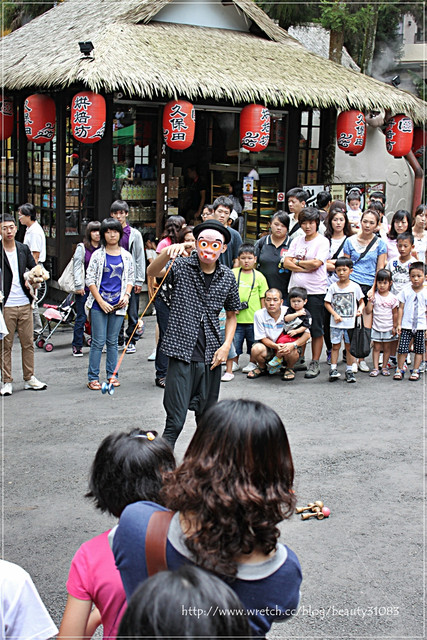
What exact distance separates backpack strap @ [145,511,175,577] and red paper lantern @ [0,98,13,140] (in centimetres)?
1202

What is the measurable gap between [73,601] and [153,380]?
590 cm

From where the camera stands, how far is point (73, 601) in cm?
232

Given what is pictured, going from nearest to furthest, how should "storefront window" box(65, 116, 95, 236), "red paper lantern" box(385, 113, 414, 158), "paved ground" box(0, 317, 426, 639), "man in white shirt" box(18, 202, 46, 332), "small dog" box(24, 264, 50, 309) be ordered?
"paved ground" box(0, 317, 426, 639)
"small dog" box(24, 264, 50, 309)
"man in white shirt" box(18, 202, 46, 332)
"storefront window" box(65, 116, 95, 236)
"red paper lantern" box(385, 113, 414, 158)

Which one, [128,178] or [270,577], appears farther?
[128,178]

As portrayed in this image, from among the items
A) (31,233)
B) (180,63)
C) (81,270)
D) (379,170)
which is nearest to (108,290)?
(81,270)

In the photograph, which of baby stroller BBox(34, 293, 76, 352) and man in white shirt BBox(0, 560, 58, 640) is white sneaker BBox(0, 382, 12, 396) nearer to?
baby stroller BBox(34, 293, 76, 352)

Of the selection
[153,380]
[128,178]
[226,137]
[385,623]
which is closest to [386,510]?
[385,623]

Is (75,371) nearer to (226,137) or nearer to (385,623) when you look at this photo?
(385,623)

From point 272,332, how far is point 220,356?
10.1ft

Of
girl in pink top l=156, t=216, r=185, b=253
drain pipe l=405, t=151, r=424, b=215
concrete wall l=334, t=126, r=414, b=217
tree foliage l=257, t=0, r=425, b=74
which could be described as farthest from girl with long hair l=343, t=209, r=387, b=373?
drain pipe l=405, t=151, r=424, b=215

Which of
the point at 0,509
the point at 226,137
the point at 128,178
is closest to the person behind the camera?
the point at 0,509

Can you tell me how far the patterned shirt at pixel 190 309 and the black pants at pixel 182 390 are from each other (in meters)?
0.08

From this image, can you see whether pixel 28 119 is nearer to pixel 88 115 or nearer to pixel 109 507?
pixel 88 115

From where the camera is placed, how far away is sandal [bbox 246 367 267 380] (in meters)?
8.26
